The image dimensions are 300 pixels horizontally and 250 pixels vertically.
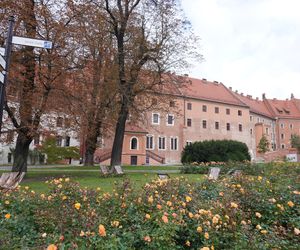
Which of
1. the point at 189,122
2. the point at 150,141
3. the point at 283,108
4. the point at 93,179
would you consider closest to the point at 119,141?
the point at 93,179

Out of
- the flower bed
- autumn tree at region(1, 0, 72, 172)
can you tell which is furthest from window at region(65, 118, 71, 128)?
the flower bed

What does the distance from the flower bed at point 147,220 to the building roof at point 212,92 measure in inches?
2250

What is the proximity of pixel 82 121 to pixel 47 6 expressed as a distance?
6570 mm

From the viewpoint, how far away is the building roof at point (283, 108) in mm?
88000

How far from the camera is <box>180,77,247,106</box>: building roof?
6381 centimetres

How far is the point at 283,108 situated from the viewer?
9019cm

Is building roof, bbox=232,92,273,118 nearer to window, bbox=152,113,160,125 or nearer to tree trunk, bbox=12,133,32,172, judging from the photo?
window, bbox=152,113,160,125

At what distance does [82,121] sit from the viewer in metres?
18.0

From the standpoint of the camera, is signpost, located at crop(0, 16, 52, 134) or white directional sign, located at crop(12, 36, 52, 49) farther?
white directional sign, located at crop(12, 36, 52, 49)

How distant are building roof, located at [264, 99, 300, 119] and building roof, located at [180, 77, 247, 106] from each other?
81.8 feet

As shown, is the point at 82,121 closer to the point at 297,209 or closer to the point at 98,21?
the point at 98,21

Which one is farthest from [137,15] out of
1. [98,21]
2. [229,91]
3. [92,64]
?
[229,91]

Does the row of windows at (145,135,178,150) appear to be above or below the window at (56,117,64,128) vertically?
above

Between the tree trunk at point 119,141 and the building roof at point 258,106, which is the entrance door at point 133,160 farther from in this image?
the building roof at point 258,106
